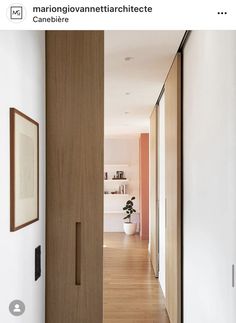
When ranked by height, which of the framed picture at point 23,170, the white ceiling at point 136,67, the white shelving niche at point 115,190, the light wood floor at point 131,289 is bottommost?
the light wood floor at point 131,289

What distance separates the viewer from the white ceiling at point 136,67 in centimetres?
280

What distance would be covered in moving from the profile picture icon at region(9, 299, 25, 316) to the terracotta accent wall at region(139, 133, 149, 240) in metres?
6.86

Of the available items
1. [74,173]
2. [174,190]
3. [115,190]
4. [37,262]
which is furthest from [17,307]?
[115,190]

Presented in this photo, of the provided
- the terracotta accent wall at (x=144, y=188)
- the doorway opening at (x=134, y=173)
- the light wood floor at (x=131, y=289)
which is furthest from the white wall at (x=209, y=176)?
the terracotta accent wall at (x=144, y=188)

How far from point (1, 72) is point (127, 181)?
27.6ft

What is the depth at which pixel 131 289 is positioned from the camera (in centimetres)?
452

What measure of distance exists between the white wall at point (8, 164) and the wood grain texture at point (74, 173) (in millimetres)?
76

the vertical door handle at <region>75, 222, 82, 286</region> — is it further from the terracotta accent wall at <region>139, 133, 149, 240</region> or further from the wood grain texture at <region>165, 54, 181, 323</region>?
the terracotta accent wall at <region>139, 133, 149, 240</region>

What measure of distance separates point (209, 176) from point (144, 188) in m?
6.50

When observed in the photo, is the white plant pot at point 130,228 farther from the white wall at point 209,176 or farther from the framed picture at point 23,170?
the framed picture at point 23,170

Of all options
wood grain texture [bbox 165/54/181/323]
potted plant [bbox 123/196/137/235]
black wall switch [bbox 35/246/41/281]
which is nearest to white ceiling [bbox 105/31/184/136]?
wood grain texture [bbox 165/54/181/323]

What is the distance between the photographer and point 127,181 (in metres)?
9.70

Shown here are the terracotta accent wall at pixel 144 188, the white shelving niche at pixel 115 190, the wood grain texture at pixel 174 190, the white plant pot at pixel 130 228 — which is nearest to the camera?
the wood grain texture at pixel 174 190
